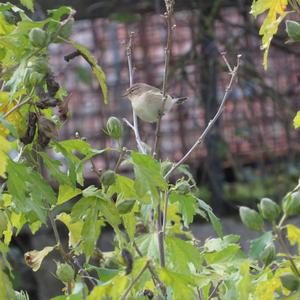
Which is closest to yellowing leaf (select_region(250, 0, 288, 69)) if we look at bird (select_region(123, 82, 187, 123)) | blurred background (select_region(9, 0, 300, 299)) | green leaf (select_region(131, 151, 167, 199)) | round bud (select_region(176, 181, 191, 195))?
round bud (select_region(176, 181, 191, 195))

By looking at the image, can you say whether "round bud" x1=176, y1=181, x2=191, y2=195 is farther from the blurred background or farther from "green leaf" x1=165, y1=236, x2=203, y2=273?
the blurred background

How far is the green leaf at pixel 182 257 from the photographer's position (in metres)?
1.53

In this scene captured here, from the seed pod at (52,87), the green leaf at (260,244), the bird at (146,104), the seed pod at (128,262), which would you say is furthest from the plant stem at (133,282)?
the bird at (146,104)

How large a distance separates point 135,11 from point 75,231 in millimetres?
3287

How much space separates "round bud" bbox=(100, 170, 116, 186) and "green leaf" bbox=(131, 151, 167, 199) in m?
0.07

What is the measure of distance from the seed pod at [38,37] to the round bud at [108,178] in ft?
0.81

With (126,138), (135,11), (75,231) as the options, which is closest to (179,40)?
(135,11)

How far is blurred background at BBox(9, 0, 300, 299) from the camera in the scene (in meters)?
4.81

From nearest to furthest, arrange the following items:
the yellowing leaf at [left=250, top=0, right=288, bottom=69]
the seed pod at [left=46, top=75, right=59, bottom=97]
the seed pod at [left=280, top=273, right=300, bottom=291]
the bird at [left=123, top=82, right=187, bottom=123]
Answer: the seed pod at [left=280, top=273, right=300, bottom=291] → the seed pod at [left=46, top=75, right=59, bottom=97] → the yellowing leaf at [left=250, top=0, right=288, bottom=69] → the bird at [left=123, top=82, right=187, bottom=123]

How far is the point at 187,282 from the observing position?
1301mm

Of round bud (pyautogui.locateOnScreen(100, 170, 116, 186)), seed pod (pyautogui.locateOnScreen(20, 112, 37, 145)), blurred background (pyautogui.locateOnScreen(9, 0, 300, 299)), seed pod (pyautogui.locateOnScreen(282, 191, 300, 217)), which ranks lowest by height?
blurred background (pyautogui.locateOnScreen(9, 0, 300, 299))

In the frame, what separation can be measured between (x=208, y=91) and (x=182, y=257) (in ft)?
11.0

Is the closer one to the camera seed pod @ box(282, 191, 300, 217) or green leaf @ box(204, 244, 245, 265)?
seed pod @ box(282, 191, 300, 217)

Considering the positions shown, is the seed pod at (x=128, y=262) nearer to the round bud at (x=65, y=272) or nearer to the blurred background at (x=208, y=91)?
the round bud at (x=65, y=272)
